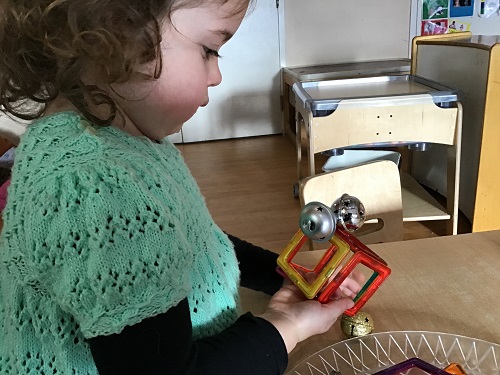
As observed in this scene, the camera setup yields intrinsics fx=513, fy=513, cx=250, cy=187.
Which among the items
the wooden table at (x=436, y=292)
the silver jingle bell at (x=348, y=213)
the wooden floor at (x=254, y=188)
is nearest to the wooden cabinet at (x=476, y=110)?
the wooden floor at (x=254, y=188)

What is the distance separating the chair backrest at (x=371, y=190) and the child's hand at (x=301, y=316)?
411mm

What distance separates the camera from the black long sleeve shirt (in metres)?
0.36

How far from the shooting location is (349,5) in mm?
3031

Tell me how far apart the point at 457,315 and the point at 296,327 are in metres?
0.21

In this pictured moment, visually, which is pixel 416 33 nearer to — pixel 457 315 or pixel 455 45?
pixel 455 45

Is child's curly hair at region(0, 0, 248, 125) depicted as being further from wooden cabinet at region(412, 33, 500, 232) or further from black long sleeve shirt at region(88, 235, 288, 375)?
wooden cabinet at region(412, 33, 500, 232)

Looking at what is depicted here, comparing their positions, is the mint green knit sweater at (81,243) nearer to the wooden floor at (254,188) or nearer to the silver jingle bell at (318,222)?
the silver jingle bell at (318,222)

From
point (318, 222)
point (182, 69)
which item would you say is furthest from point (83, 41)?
point (318, 222)

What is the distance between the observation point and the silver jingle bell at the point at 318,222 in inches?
17.9

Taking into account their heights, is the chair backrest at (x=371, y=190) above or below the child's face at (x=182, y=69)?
below

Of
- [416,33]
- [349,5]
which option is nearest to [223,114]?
[349,5]

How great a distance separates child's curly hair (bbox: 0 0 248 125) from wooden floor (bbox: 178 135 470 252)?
4.33 ft

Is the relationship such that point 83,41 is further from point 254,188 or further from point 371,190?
point 254,188

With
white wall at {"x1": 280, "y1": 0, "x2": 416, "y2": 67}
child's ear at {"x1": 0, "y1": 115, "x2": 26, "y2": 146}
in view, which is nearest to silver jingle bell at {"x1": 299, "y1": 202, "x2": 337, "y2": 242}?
child's ear at {"x1": 0, "y1": 115, "x2": 26, "y2": 146}
